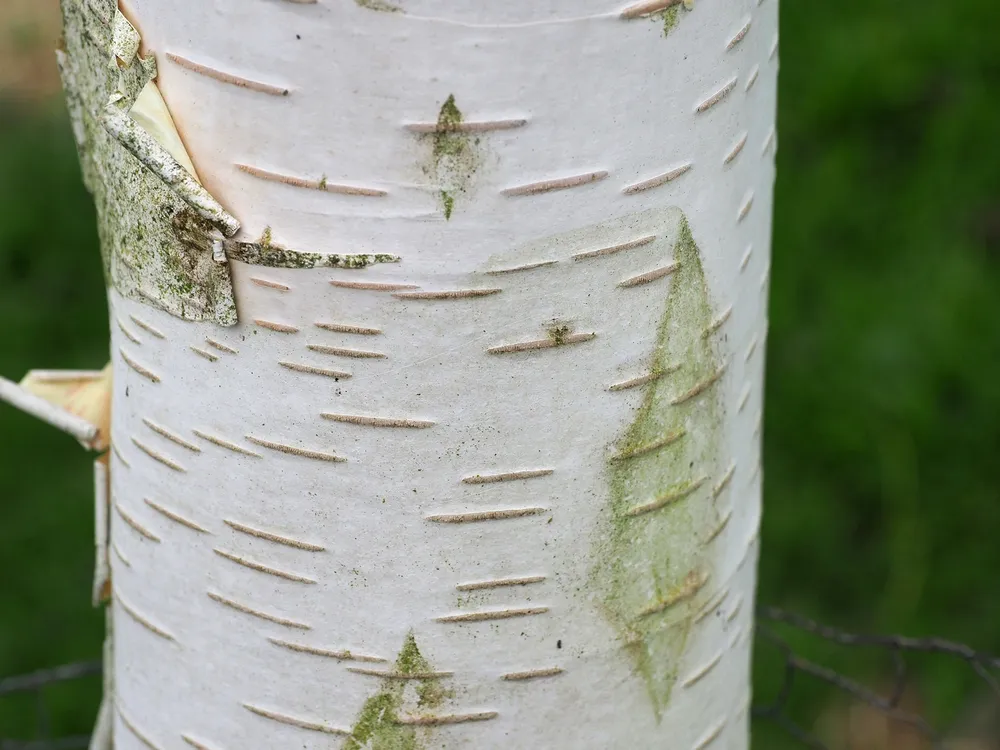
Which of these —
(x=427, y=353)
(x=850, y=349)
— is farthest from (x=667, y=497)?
(x=850, y=349)

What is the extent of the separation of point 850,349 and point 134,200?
1.99 metres

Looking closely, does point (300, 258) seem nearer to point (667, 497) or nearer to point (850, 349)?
point (667, 497)

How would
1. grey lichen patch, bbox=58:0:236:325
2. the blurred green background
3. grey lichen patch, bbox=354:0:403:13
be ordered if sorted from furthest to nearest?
1. the blurred green background
2. grey lichen patch, bbox=58:0:236:325
3. grey lichen patch, bbox=354:0:403:13

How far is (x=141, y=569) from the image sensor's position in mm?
1053

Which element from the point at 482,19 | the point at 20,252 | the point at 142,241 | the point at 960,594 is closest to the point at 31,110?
the point at 20,252

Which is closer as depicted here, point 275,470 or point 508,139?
point 508,139

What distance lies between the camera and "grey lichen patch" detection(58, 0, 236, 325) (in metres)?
0.89

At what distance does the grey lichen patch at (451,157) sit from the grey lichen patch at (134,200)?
0.15 metres

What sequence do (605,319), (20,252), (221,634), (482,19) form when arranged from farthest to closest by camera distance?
1. (20,252)
2. (221,634)
3. (605,319)
4. (482,19)

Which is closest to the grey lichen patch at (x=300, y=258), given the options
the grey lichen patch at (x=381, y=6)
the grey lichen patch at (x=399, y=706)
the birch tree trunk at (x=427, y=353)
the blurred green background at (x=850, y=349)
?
the birch tree trunk at (x=427, y=353)

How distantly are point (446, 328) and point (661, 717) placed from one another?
38 cm

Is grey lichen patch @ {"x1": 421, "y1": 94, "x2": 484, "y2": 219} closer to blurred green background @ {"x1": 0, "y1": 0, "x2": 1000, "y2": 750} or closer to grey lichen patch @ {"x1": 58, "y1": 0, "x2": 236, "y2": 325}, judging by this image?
grey lichen patch @ {"x1": 58, "y1": 0, "x2": 236, "y2": 325}

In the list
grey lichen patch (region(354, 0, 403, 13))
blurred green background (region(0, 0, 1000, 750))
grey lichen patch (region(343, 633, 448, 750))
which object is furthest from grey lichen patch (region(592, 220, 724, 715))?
blurred green background (region(0, 0, 1000, 750))

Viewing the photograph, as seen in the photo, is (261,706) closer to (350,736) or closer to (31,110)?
(350,736)
